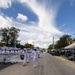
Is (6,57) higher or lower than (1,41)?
lower

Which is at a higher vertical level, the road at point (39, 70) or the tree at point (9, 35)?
the tree at point (9, 35)

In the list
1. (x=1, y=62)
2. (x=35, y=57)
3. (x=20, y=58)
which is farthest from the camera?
(x=1, y=62)

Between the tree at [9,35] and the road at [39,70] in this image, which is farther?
the tree at [9,35]

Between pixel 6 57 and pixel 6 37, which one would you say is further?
pixel 6 37

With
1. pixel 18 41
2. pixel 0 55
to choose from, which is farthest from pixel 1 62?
pixel 18 41

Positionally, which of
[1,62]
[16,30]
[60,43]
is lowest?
[1,62]

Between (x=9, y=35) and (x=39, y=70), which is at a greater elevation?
(x=9, y=35)

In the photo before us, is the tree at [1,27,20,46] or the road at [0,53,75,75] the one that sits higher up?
the tree at [1,27,20,46]

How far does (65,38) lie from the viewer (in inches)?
4614

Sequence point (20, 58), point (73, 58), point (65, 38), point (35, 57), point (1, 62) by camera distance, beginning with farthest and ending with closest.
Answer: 1. point (65, 38)
2. point (73, 58)
3. point (1, 62)
4. point (20, 58)
5. point (35, 57)

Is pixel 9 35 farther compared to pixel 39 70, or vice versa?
pixel 9 35

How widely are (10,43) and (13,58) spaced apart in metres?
95.9

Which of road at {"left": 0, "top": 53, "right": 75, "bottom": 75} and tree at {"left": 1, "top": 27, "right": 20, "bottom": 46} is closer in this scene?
road at {"left": 0, "top": 53, "right": 75, "bottom": 75}

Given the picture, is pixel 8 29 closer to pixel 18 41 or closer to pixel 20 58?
pixel 18 41
